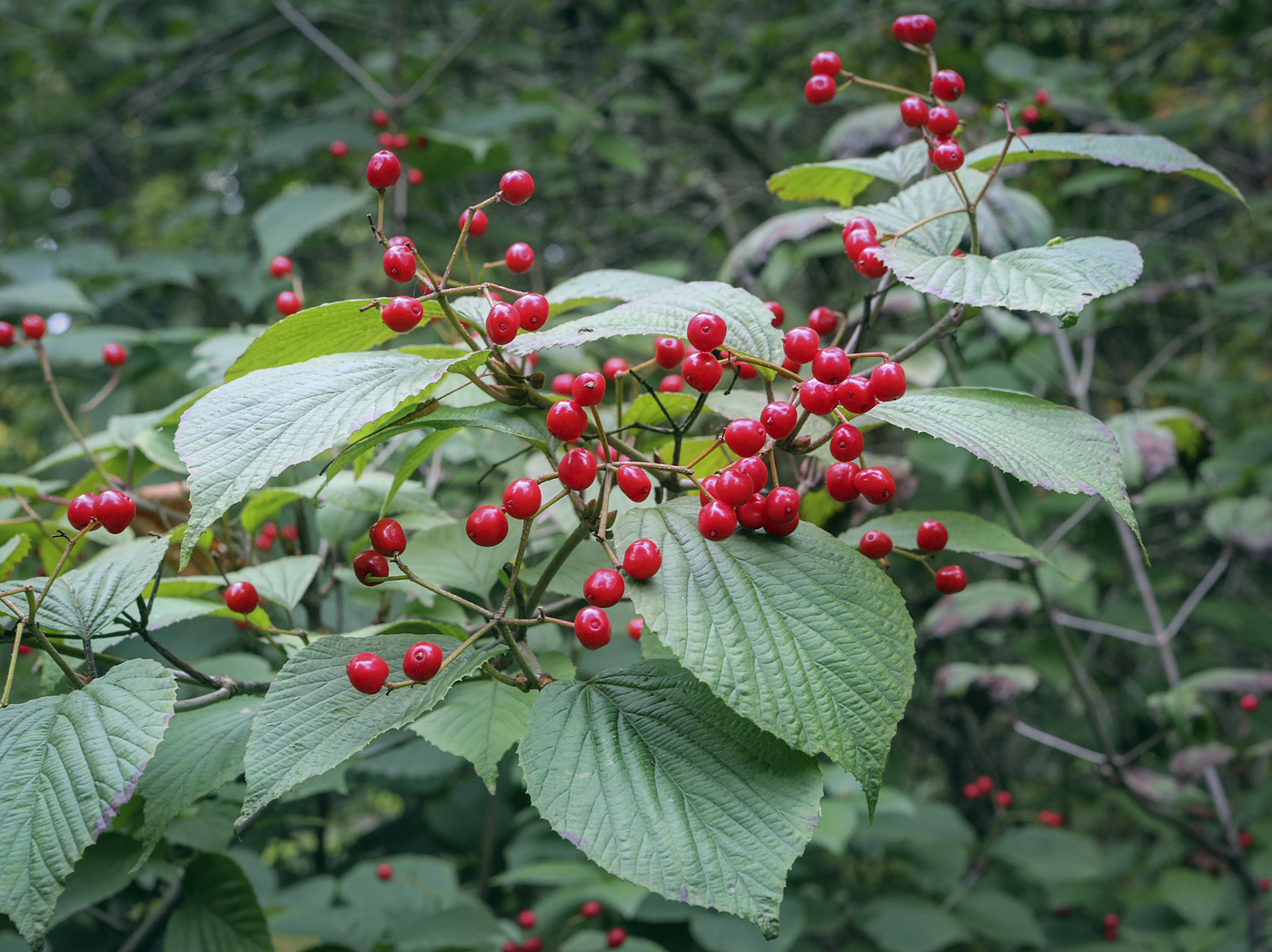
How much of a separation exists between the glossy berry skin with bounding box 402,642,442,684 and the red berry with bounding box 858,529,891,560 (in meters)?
0.62

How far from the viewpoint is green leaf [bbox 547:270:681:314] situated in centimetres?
131

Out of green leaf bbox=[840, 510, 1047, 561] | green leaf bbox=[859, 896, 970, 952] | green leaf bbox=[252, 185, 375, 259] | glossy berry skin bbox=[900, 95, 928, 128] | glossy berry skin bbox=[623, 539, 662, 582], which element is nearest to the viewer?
glossy berry skin bbox=[623, 539, 662, 582]

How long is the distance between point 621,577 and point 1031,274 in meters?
0.67

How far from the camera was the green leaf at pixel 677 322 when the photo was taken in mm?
964

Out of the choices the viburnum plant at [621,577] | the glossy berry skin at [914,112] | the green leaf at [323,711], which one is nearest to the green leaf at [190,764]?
the viburnum plant at [621,577]

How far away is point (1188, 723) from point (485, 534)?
8.17 feet

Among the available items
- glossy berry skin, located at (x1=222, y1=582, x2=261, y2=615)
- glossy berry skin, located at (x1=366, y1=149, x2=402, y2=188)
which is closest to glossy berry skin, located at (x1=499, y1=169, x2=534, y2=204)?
glossy berry skin, located at (x1=366, y1=149, x2=402, y2=188)

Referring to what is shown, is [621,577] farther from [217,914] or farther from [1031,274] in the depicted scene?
[217,914]

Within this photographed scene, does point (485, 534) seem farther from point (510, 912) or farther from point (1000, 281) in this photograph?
point (510, 912)

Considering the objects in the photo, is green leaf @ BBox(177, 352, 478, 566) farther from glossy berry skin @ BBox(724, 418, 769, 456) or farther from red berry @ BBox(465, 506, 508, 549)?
glossy berry skin @ BBox(724, 418, 769, 456)

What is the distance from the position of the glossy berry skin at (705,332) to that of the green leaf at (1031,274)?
26 cm

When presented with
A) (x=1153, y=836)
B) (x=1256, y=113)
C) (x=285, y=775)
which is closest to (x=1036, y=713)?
(x=1153, y=836)

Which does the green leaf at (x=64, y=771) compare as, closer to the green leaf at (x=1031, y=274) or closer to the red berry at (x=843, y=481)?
the red berry at (x=843, y=481)

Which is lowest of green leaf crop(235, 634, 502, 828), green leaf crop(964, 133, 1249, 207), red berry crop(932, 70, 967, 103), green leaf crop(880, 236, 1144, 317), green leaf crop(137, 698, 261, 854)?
green leaf crop(137, 698, 261, 854)
